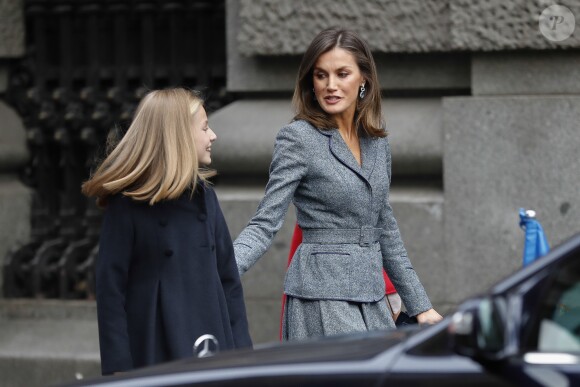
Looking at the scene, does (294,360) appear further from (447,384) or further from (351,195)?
(351,195)

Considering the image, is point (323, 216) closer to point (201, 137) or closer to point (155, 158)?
point (201, 137)

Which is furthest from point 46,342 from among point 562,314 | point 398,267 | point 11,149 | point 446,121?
point 562,314

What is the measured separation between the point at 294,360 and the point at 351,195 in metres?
1.73

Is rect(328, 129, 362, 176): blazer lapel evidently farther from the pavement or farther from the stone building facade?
the pavement

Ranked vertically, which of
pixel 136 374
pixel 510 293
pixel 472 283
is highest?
pixel 510 293

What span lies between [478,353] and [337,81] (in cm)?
216

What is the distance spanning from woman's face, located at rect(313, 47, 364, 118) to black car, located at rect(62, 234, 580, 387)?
5.91 feet

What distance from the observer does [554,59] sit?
603 cm

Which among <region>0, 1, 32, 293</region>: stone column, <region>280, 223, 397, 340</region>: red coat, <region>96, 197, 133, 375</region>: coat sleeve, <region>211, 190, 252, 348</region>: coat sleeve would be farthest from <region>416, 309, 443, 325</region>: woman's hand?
<region>0, 1, 32, 293</region>: stone column

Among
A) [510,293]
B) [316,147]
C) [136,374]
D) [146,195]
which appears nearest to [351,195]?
[316,147]

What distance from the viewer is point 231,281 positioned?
4.20 m

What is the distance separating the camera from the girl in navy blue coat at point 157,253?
401cm

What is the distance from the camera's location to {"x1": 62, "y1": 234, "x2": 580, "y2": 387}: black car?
2.44 meters

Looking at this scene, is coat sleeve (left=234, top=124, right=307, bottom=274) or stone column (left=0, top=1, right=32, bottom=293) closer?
coat sleeve (left=234, top=124, right=307, bottom=274)
